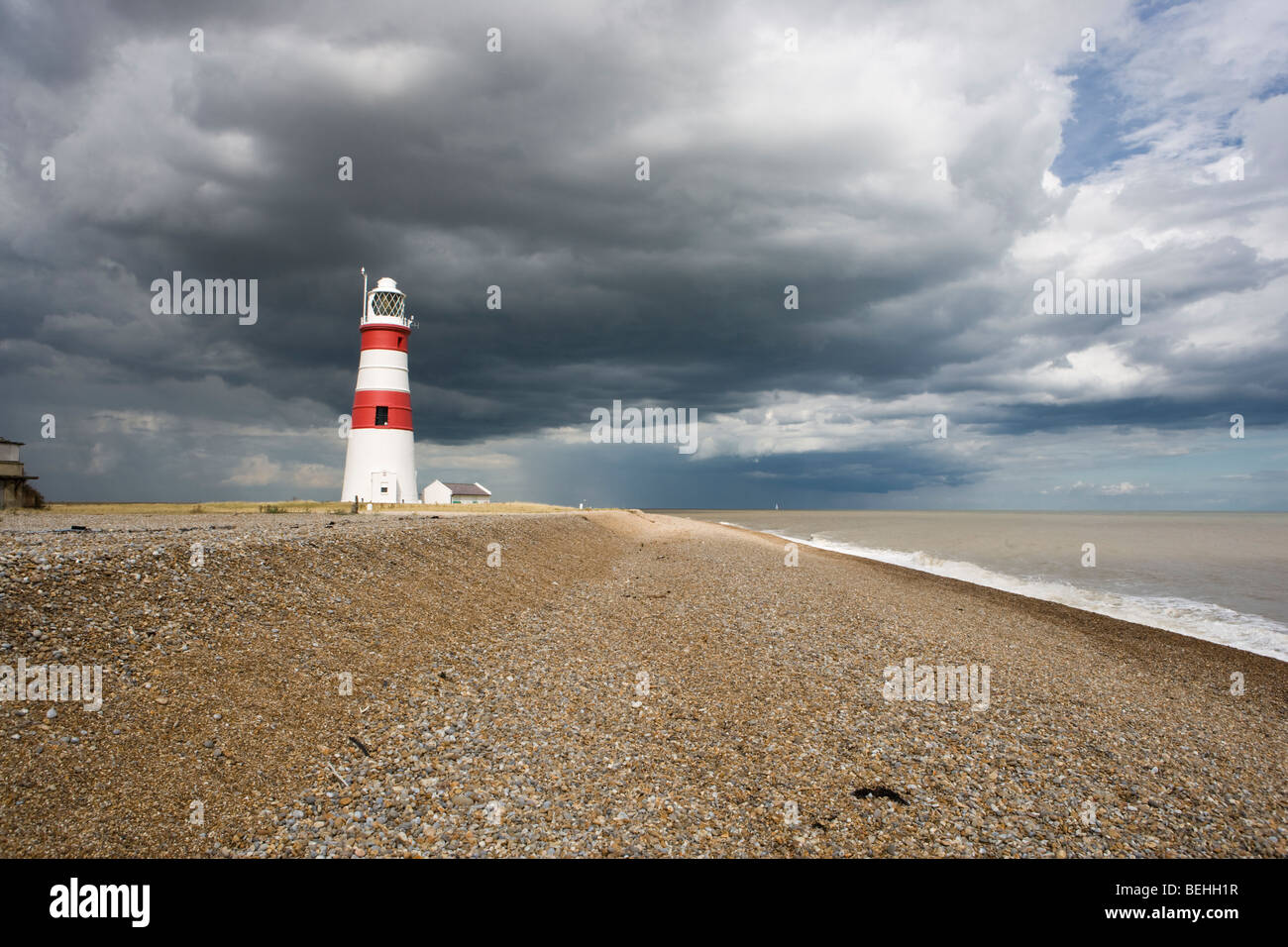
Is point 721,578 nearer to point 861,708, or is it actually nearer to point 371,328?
point 861,708

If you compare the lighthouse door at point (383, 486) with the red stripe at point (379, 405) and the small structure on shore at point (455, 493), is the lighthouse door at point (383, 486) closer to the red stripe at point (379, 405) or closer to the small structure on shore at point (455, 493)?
the red stripe at point (379, 405)

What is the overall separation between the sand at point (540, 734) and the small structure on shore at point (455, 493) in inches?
2043

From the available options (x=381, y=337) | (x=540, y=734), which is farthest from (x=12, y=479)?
(x=540, y=734)

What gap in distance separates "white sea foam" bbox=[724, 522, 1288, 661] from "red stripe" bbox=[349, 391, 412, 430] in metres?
35.4

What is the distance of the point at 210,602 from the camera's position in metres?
10.8

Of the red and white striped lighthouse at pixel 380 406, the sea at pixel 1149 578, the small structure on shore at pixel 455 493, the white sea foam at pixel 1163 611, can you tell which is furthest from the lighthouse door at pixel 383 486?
the white sea foam at pixel 1163 611

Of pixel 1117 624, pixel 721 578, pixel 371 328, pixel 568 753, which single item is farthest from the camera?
pixel 371 328

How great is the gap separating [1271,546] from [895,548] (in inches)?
1412

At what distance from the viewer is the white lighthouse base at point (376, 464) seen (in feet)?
153

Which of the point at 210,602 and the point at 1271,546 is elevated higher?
the point at 210,602

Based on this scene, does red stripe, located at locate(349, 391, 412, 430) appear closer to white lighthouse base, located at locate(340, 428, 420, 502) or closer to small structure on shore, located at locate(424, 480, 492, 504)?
white lighthouse base, located at locate(340, 428, 420, 502)

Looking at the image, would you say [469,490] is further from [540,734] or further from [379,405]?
[540,734]

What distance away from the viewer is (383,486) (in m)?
47.1
